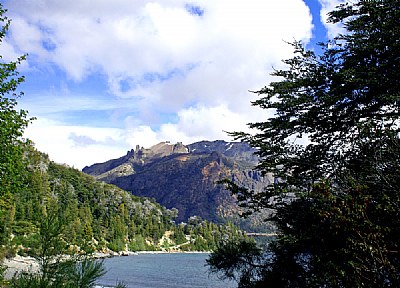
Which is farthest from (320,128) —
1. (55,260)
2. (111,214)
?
(111,214)

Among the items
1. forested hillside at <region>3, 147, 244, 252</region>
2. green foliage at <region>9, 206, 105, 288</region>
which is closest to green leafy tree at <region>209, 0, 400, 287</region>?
green foliage at <region>9, 206, 105, 288</region>

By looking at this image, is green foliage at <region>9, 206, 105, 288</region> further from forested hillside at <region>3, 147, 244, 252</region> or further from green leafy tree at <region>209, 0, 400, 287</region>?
forested hillside at <region>3, 147, 244, 252</region>

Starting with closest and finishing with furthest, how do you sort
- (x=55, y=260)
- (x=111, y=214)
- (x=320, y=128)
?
1. (x=55, y=260)
2. (x=320, y=128)
3. (x=111, y=214)

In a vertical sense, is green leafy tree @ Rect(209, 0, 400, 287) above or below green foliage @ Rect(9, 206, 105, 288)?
above

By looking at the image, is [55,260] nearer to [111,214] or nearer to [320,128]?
[320,128]

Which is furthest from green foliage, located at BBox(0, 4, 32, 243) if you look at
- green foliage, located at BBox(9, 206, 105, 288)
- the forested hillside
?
the forested hillside

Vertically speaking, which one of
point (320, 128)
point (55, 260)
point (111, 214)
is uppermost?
point (111, 214)

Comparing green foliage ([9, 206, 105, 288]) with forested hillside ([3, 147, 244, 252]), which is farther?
forested hillside ([3, 147, 244, 252])

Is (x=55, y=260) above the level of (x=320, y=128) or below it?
below

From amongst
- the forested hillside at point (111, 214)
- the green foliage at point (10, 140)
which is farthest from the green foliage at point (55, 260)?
the forested hillside at point (111, 214)

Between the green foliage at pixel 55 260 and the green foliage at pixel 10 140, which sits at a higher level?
the green foliage at pixel 10 140

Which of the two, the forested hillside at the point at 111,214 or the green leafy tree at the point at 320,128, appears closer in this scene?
the green leafy tree at the point at 320,128

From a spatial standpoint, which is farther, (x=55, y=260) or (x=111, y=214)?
(x=111, y=214)

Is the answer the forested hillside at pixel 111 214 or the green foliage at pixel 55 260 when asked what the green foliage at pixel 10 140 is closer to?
the green foliage at pixel 55 260
